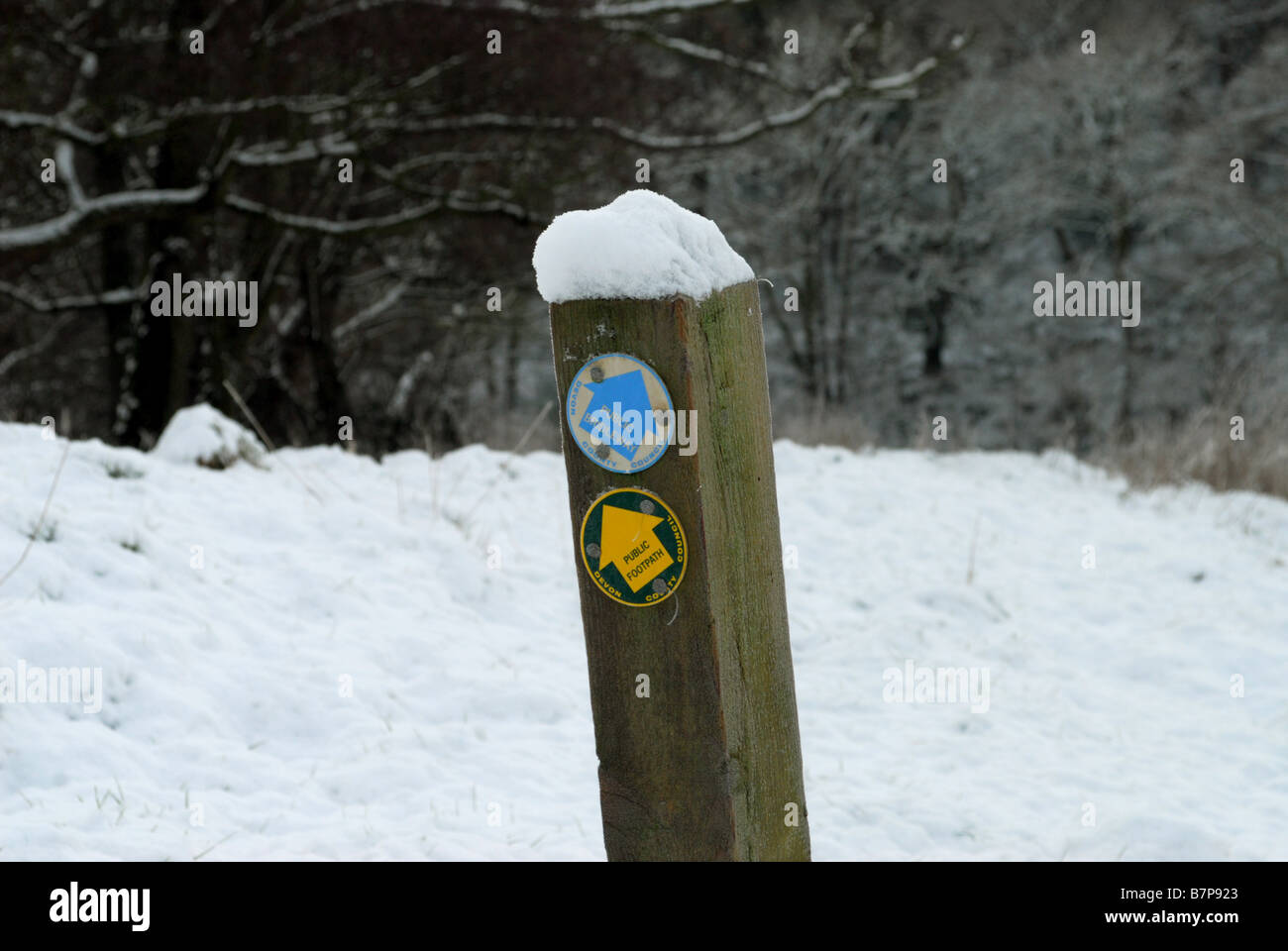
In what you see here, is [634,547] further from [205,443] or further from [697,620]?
[205,443]

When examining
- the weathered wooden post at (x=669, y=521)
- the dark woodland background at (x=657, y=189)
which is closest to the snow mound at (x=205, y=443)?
the dark woodland background at (x=657, y=189)

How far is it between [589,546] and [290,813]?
147 centimetres

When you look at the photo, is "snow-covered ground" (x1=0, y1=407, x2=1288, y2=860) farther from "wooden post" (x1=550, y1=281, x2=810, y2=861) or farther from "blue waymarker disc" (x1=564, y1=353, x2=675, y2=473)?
"blue waymarker disc" (x1=564, y1=353, x2=675, y2=473)

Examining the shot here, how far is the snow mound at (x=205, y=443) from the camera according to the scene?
5.38 meters

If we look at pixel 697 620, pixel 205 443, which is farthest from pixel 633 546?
pixel 205 443

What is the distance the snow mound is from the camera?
5383mm

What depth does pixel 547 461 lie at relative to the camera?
301 inches

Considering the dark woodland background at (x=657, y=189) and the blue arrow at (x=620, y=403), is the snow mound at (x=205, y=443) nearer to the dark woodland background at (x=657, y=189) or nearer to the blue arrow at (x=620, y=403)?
the dark woodland background at (x=657, y=189)

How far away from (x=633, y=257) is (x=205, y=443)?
4100 mm

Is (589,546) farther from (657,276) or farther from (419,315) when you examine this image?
(419,315)

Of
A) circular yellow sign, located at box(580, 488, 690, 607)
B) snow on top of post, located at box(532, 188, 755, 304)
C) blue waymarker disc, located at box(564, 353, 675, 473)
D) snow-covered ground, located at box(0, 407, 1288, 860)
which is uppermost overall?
snow on top of post, located at box(532, 188, 755, 304)

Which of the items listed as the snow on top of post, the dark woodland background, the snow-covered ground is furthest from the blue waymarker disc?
the dark woodland background

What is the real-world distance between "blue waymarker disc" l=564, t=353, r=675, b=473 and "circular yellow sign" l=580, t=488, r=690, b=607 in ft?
0.23
